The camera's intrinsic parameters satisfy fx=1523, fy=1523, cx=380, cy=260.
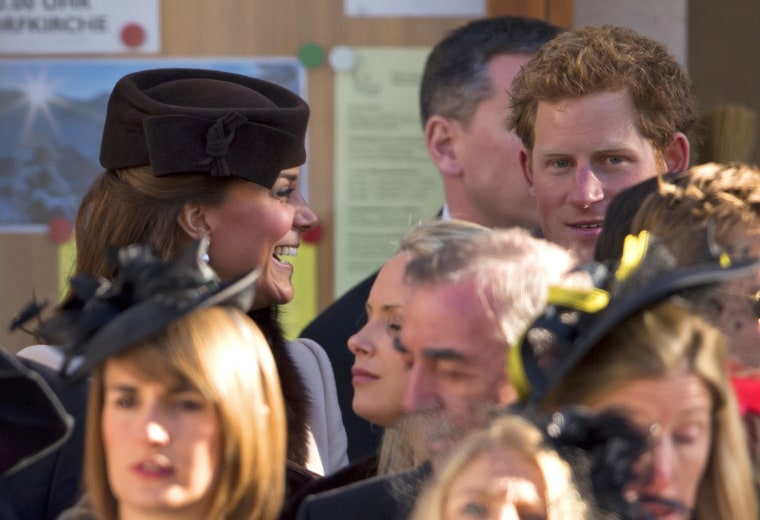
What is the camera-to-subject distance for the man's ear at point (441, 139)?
13.9 ft

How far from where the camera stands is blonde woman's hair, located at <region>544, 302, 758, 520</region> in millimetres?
2115

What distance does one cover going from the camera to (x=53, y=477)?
2850 millimetres

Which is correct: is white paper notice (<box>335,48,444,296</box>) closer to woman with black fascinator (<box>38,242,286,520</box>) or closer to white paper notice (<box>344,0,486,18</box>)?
white paper notice (<box>344,0,486,18</box>)

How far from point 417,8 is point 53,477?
7.57 ft

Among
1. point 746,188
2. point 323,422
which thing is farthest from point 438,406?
point 323,422

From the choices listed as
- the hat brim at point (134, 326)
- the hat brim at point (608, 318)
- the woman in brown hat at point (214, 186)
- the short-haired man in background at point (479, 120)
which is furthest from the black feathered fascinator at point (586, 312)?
the short-haired man in background at point (479, 120)

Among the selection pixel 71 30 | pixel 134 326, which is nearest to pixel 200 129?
pixel 134 326

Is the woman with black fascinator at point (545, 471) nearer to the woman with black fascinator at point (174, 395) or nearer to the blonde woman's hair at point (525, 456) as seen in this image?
the blonde woman's hair at point (525, 456)

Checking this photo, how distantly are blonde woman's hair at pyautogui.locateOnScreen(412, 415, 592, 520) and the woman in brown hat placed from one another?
100cm

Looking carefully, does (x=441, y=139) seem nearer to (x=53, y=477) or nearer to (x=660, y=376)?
(x=53, y=477)

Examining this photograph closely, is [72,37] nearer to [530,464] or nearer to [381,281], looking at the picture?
[381,281]

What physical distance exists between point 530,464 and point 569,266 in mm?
461

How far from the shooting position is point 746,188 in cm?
263

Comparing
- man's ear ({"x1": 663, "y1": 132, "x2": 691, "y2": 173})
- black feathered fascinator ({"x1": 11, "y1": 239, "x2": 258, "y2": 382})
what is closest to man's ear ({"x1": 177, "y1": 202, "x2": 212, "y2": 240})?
black feathered fascinator ({"x1": 11, "y1": 239, "x2": 258, "y2": 382})
